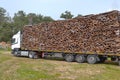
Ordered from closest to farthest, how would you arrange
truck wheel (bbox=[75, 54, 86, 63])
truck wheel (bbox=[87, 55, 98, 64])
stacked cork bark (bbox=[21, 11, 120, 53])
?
1. stacked cork bark (bbox=[21, 11, 120, 53])
2. truck wheel (bbox=[87, 55, 98, 64])
3. truck wheel (bbox=[75, 54, 86, 63])

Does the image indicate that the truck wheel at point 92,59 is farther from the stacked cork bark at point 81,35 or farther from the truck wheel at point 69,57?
the truck wheel at point 69,57

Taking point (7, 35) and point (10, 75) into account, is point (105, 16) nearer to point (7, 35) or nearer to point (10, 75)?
point (10, 75)

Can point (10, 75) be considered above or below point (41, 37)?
below

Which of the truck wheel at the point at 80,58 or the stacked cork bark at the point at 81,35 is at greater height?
the stacked cork bark at the point at 81,35

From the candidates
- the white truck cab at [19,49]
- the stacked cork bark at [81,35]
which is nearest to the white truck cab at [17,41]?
the white truck cab at [19,49]

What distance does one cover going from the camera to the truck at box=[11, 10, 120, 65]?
864 inches

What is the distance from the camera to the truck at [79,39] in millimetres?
21938

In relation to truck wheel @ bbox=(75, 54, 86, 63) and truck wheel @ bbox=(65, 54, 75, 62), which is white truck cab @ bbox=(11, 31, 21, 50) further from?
truck wheel @ bbox=(75, 54, 86, 63)

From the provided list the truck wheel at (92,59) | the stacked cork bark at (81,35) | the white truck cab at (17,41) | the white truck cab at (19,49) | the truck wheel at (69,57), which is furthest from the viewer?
the white truck cab at (17,41)

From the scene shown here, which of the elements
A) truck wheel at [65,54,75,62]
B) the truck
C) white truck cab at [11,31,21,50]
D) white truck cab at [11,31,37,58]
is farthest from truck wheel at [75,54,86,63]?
white truck cab at [11,31,21,50]

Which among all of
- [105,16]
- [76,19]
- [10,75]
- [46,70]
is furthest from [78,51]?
[10,75]

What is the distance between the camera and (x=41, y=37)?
2941 centimetres

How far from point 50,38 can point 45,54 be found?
2.60 metres

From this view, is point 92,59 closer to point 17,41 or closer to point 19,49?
point 19,49
